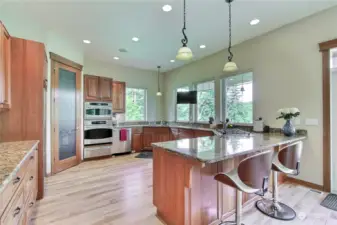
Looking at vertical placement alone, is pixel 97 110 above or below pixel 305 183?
above

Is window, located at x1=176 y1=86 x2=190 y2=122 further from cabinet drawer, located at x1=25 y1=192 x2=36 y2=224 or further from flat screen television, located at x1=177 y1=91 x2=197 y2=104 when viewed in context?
cabinet drawer, located at x1=25 y1=192 x2=36 y2=224

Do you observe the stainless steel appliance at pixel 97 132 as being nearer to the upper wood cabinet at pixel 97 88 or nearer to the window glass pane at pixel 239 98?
the upper wood cabinet at pixel 97 88

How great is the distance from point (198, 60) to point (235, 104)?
1948mm

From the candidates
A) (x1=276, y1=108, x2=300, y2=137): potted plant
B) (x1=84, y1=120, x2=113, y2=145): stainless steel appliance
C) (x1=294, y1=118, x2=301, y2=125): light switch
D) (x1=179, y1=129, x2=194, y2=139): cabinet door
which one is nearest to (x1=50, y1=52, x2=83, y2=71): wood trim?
(x1=84, y1=120, x2=113, y2=145): stainless steel appliance

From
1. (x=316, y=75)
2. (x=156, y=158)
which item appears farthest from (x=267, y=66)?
(x=156, y=158)

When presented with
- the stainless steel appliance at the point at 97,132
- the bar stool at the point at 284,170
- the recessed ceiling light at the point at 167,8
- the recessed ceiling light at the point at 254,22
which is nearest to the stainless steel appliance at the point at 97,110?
the stainless steel appliance at the point at 97,132

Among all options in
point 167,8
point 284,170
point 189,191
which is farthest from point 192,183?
point 167,8

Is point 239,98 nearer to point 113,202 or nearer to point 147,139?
point 147,139

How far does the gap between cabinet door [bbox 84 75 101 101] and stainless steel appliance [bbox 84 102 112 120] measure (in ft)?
0.58

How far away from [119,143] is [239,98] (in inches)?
149

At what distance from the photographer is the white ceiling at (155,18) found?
2.63m

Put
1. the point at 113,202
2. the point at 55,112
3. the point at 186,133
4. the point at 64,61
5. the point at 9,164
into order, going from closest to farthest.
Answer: the point at 9,164 < the point at 113,202 < the point at 55,112 < the point at 64,61 < the point at 186,133

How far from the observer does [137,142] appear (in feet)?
19.1

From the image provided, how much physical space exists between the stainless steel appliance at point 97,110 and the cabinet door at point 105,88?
0.18 m
